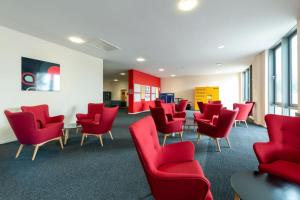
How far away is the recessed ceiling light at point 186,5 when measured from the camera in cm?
248

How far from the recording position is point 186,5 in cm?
258

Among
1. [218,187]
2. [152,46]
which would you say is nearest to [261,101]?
[152,46]

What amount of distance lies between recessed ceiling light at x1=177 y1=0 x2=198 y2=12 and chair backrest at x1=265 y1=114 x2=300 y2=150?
83.3 inches

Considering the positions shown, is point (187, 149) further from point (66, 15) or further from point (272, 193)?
point (66, 15)

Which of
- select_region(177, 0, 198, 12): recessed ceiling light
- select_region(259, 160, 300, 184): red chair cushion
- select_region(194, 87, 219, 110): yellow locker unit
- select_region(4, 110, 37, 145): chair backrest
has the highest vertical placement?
select_region(177, 0, 198, 12): recessed ceiling light

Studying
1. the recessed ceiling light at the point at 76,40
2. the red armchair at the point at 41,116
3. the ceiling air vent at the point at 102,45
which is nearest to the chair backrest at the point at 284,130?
the red armchair at the point at 41,116

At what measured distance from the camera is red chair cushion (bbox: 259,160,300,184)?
135 centimetres

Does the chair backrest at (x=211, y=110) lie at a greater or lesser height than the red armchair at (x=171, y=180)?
greater

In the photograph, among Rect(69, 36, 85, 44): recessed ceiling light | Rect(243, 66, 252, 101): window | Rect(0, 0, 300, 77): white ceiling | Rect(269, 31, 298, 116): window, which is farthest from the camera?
Rect(243, 66, 252, 101): window

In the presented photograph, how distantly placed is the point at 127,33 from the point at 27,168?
11.2 ft

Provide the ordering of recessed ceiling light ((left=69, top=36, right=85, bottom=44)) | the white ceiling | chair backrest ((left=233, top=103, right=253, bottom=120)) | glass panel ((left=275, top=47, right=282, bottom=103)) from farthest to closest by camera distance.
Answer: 1. chair backrest ((left=233, top=103, right=253, bottom=120))
2. glass panel ((left=275, top=47, right=282, bottom=103))
3. recessed ceiling light ((left=69, top=36, right=85, bottom=44))
4. the white ceiling

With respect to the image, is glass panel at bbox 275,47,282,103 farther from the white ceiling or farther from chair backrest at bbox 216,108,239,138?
chair backrest at bbox 216,108,239,138

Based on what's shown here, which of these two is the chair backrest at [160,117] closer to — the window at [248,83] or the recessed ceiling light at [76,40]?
the recessed ceiling light at [76,40]

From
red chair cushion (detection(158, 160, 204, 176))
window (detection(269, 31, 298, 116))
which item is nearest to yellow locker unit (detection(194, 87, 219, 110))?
window (detection(269, 31, 298, 116))
